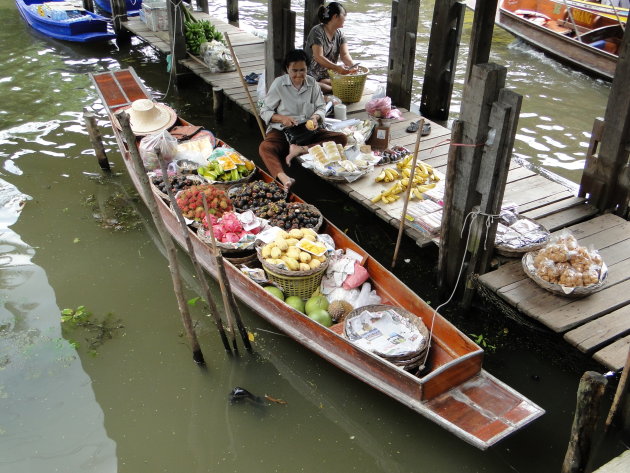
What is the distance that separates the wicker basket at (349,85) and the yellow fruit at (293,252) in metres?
3.62

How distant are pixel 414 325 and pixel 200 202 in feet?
8.30

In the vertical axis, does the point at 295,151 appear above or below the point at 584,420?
above

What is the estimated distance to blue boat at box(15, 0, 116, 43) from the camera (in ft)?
39.0

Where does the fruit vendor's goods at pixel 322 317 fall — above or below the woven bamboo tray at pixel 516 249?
below

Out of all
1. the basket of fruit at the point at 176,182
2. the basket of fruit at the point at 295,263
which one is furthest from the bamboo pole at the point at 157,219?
the basket of fruit at the point at 176,182

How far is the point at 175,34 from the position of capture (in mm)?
9547

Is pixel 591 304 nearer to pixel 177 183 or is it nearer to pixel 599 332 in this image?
pixel 599 332

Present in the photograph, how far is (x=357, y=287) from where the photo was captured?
16.5 ft

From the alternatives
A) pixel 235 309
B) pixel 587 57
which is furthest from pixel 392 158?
pixel 587 57

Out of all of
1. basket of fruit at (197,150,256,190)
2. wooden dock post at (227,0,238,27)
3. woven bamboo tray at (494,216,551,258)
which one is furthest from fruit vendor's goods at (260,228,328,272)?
wooden dock post at (227,0,238,27)

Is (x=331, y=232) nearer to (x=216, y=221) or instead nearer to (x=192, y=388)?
(x=216, y=221)

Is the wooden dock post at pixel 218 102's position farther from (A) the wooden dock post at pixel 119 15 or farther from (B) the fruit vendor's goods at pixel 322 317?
(B) the fruit vendor's goods at pixel 322 317

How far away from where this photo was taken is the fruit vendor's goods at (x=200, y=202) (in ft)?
18.5

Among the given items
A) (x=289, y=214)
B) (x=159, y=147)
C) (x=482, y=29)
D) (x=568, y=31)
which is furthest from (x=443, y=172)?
(x=568, y=31)
